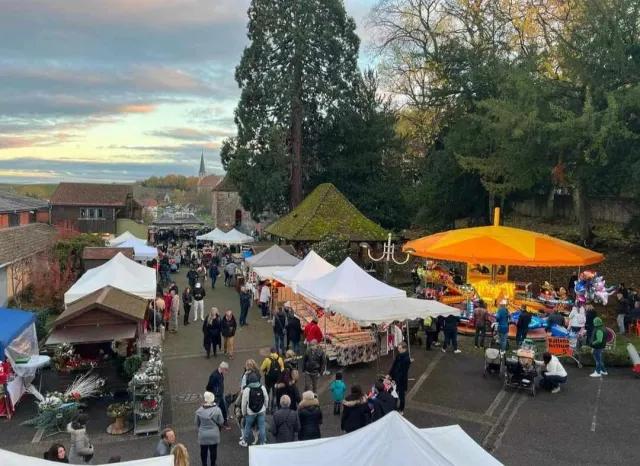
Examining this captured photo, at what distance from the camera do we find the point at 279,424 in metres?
7.36

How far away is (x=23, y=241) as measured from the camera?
22.2 metres

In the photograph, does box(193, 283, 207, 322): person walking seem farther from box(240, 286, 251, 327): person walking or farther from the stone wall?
the stone wall

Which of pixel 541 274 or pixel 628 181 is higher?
pixel 628 181

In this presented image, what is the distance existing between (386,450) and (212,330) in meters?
8.49

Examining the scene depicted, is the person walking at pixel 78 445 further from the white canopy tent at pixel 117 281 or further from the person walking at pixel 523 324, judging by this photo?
the person walking at pixel 523 324

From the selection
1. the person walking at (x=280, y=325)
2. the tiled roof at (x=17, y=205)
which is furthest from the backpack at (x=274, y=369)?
the tiled roof at (x=17, y=205)

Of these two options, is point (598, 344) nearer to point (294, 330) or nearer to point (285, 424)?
point (294, 330)

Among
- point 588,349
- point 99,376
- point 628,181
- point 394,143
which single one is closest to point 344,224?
point 394,143

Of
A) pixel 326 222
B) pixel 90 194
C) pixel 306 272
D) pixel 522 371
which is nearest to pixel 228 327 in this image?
pixel 306 272

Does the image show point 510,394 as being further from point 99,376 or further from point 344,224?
point 344,224

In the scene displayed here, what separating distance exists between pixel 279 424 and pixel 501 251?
1195 cm

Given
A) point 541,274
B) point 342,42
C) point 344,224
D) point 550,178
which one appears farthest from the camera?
point 342,42

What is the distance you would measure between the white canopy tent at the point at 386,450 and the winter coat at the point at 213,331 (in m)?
7.60

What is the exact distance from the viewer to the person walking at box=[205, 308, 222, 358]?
1270cm
